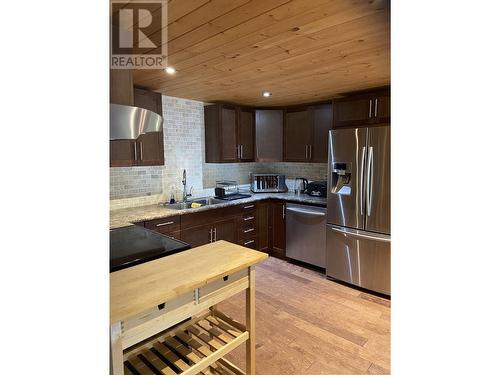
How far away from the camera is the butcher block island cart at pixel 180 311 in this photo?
1.00 metres

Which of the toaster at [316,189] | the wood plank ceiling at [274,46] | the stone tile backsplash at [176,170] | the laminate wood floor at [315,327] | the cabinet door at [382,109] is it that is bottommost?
the laminate wood floor at [315,327]

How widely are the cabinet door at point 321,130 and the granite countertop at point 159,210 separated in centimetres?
58

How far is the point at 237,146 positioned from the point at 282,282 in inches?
75.8

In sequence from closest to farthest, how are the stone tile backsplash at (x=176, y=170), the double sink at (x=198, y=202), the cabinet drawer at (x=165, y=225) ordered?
the cabinet drawer at (x=165, y=225)
the stone tile backsplash at (x=176, y=170)
the double sink at (x=198, y=202)

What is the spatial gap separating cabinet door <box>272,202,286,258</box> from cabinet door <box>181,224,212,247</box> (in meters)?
1.08

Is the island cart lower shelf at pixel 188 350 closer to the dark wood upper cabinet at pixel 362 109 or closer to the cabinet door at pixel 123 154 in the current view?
the cabinet door at pixel 123 154

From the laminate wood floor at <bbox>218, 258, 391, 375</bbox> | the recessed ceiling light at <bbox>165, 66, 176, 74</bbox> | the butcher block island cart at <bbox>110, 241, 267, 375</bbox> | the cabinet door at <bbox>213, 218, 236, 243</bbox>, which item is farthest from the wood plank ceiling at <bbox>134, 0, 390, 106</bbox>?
the laminate wood floor at <bbox>218, 258, 391, 375</bbox>

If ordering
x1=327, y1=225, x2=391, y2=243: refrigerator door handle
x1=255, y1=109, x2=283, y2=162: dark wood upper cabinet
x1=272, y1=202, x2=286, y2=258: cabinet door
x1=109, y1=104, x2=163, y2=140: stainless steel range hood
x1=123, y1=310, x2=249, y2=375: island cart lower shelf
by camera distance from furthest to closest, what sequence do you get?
x1=255, y1=109, x2=283, y2=162: dark wood upper cabinet
x1=272, y1=202, x2=286, y2=258: cabinet door
x1=327, y1=225, x2=391, y2=243: refrigerator door handle
x1=123, y1=310, x2=249, y2=375: island cart lower shelf
x1=109, y1=104, x2=163, y2=140: stainless steel range hood

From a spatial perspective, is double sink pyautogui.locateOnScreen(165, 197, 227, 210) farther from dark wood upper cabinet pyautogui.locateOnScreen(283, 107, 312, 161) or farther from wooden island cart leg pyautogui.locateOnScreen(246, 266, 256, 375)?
wooden island cart leg pyautogui.locateOnScreen(246, 266, 256, 375)

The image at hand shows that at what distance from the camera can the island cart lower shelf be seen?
50.1 inches

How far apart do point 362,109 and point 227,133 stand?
174 cm

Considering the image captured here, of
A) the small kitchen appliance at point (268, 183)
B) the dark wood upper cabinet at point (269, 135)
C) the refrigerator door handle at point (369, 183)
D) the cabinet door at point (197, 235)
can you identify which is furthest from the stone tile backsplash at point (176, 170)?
the refrigerator door handle at point (369, 183)
